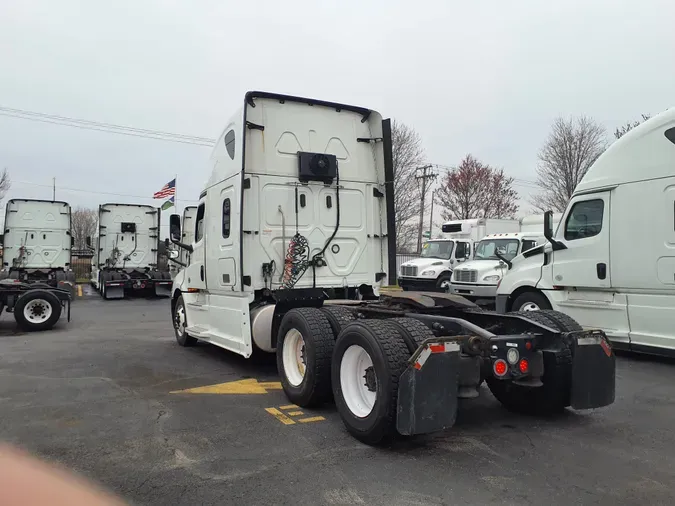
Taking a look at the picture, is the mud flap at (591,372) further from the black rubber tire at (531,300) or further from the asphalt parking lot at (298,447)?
the black rubber tire at (531,300)

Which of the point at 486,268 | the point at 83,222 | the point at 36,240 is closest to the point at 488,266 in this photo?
the point at 486,268

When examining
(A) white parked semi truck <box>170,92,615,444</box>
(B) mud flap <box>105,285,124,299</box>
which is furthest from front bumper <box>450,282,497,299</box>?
(B) mud flap <box>105,285,124,299</box>

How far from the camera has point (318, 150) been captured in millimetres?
7414

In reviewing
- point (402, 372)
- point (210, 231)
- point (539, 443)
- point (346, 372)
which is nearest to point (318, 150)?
point (210, 231)

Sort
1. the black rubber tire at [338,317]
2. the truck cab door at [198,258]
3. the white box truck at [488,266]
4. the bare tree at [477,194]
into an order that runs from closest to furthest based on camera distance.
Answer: the black rubber tire at [338,317] → the truck cab door at [198,258] → the white box truck at [488,266] → the bare tree at [477,194]

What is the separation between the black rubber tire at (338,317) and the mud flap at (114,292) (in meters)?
15.4

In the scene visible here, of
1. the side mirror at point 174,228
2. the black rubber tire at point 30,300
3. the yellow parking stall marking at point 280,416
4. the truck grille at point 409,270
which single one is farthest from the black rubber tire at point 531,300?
the black rubber tire at point 30,300

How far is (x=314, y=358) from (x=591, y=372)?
2547 mm

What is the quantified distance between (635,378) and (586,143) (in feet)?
85.7

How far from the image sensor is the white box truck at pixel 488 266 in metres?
14.9

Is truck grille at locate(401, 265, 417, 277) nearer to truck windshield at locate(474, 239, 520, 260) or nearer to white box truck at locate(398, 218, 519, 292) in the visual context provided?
white box truck at locate(398, 218, 519, 292)

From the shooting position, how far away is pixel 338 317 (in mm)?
5609

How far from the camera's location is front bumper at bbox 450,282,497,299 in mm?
14789

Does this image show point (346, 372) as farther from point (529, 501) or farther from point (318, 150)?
→ point (318, 150)
